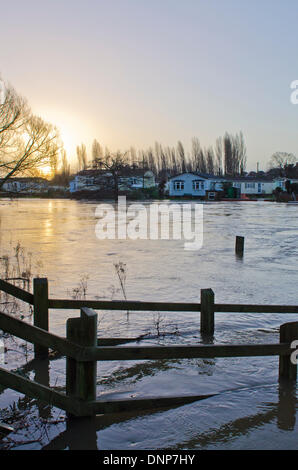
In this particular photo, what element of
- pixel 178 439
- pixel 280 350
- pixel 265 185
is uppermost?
pixel 265 185

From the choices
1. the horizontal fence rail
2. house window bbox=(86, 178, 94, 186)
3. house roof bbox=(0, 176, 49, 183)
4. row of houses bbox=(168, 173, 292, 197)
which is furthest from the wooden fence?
house window bbox=(86, 178, 94, 186)

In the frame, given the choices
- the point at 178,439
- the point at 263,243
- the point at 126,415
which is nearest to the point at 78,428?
the point at 126,415

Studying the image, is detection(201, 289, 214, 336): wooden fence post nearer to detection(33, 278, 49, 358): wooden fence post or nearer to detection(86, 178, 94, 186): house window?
detection(33, 278, 49, 358): wooden fence post

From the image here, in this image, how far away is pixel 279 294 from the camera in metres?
12.8

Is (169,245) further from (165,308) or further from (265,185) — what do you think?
(265,185)

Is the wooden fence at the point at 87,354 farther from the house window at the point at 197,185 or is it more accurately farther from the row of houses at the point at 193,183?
the house window at the point at 197,185

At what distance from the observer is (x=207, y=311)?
7812mm

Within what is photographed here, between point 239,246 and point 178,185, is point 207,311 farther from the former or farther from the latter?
point 178,185

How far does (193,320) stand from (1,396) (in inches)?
187

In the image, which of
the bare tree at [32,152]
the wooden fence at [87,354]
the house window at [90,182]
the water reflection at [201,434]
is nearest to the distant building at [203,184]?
the house window at [90,182]

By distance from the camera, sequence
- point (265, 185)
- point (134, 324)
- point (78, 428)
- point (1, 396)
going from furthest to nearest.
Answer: point (265, 185), point (134, 324), point (1, 396), point (78, 428)

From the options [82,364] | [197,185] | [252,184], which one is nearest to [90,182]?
[197,185]

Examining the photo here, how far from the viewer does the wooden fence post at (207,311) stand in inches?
299

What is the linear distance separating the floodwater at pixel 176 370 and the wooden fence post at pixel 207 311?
0.21 m
